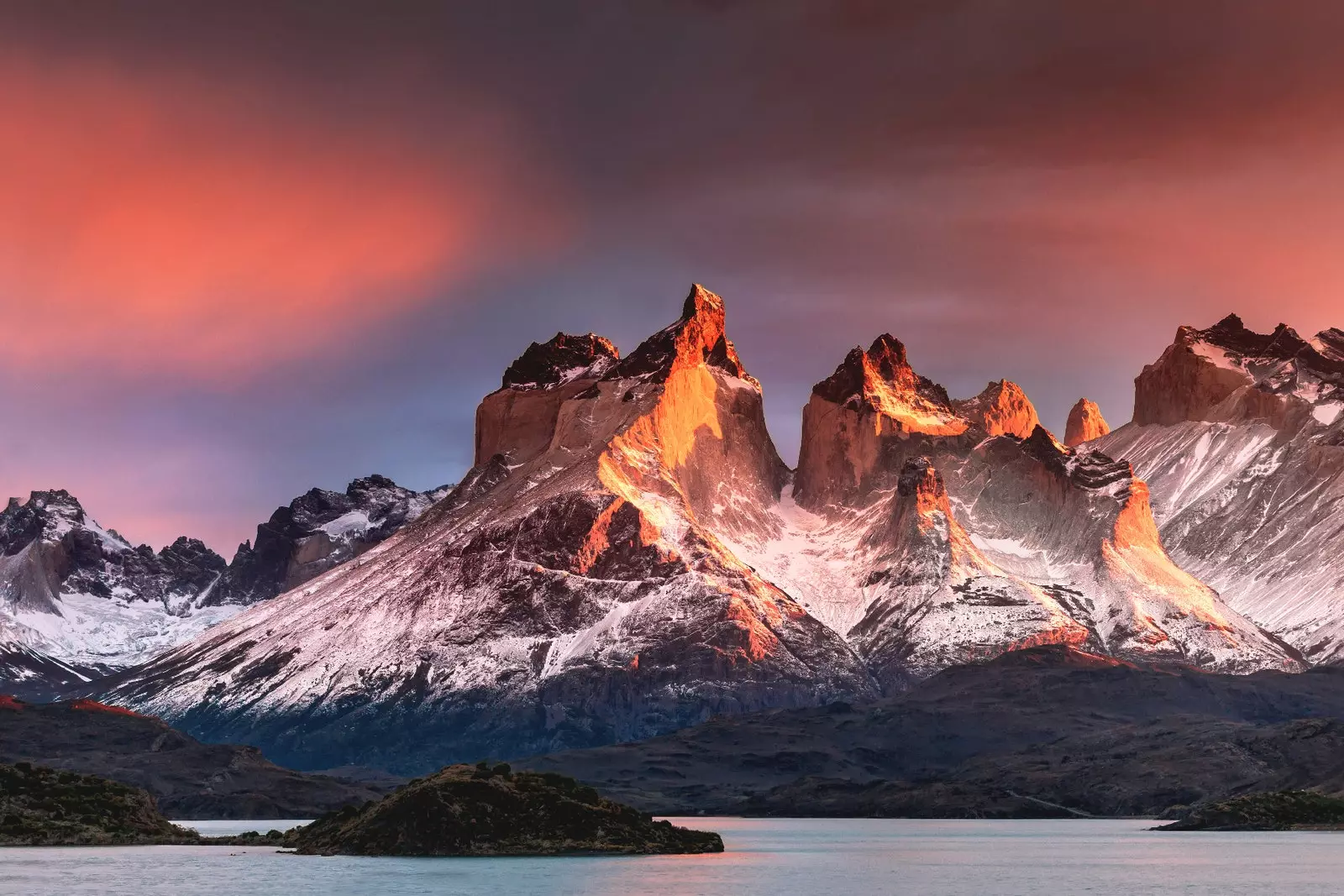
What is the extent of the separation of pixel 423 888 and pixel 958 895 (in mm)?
52306

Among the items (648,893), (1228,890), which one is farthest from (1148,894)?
(648,893)

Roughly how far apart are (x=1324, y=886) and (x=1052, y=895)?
28.7 m

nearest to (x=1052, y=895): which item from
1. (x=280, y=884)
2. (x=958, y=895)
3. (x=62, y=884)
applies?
(x=958, y=895)

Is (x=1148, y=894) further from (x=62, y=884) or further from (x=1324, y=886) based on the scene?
(x=62, y=884)

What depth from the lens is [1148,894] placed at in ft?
637

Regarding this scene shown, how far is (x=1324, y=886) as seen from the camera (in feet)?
652

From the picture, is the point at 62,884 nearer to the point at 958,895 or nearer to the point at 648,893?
the point at 648,893

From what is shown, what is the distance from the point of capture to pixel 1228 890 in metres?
198

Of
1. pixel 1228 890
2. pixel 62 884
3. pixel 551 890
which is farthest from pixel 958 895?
pixel 62 884

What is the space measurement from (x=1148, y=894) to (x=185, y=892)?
92410 millimetres

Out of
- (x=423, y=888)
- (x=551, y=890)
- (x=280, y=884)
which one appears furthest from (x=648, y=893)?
(x=280, y=884)

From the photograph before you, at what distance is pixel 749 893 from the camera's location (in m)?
196

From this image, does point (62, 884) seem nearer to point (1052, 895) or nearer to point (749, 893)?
point (749, 893)

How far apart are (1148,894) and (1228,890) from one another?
9.41 meters
